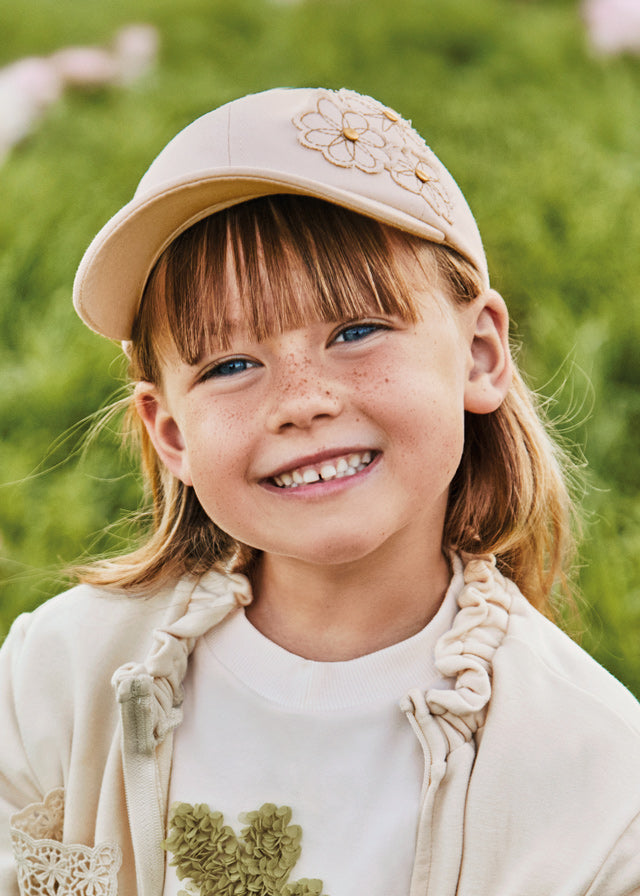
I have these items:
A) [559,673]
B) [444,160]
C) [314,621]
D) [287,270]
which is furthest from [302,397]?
[444,160]

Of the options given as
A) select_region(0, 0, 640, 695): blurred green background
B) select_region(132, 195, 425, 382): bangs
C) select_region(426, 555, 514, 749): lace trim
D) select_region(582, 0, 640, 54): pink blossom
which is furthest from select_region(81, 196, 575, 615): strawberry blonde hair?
select_region(582, 0, 640, 54): pink blossom

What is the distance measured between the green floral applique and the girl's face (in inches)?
13.4

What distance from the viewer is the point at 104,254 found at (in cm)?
142

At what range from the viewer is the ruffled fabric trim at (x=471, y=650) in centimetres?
138

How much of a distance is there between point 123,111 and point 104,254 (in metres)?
3.32

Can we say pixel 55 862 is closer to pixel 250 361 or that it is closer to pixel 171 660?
pixel 171 660

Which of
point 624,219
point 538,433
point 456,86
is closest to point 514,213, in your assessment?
point 624,219

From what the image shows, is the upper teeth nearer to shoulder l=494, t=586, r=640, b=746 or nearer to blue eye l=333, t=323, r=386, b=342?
blue eye l=333, t=323, r=386, b=342

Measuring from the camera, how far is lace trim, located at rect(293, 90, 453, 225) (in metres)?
1.36

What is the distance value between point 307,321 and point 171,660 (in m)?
0.50

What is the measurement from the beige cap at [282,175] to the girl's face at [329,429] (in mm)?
109

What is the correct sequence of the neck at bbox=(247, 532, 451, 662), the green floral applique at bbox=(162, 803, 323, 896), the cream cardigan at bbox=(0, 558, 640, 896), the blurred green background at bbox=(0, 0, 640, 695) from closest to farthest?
1. the cream cardigan at bbox=(0, 558, 640, 896)
2. the green floral applique at bbox=(162, 803, 323, 896)
3. the neck at bbox=(247, 532, 451, 662)
4. the blurred green background at bbox=(0, 0, 640, 695)

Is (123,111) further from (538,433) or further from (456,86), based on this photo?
(538,433)

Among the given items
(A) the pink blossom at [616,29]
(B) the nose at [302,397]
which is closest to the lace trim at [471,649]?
(B) the nose at [302,397]
